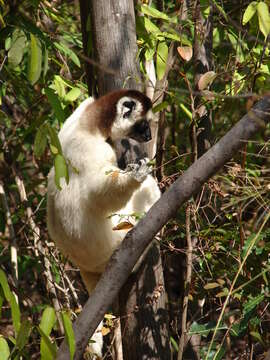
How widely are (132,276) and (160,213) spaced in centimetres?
140

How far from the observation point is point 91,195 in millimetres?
4516

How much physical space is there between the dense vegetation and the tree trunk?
6.4 inches

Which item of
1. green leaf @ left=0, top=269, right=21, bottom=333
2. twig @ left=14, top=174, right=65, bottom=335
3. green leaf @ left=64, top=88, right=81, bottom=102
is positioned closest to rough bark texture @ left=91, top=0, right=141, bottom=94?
green leaf @ left=64, top=88, right=81, bottom=102

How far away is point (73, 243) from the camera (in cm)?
470

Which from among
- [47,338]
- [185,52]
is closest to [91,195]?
[185,52]

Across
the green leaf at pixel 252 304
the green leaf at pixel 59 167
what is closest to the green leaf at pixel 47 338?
the green leaf at pixel 59 167

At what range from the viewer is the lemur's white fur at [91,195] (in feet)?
14.6

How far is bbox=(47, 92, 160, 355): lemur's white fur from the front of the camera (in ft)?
14.6

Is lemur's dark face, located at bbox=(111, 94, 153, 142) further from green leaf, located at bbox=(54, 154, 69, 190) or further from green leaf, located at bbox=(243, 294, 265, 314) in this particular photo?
green leaf, located at bbox=(54, 154, 69, 190)

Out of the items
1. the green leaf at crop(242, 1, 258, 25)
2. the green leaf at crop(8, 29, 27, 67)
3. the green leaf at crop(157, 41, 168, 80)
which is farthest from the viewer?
the green leaf at crop(157, 41, 168, 80)

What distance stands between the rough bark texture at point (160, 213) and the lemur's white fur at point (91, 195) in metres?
1.27

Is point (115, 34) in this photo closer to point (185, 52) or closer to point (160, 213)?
point (185, 52)

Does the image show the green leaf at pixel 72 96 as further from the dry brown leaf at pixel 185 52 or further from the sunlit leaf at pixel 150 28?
the dry brown leaf at pixel 185 52

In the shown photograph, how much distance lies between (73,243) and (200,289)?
1012 mm
